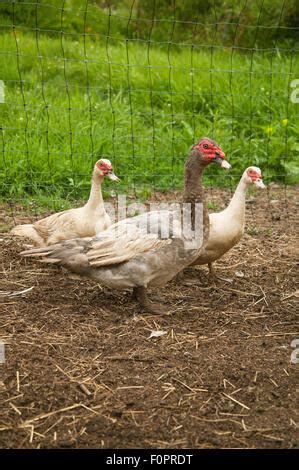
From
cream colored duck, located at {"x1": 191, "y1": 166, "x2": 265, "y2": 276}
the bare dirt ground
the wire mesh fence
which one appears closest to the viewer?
the bare dirt ground

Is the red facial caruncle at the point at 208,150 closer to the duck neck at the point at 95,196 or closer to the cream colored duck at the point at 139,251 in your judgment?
the cream colored duck at the point at 139,251

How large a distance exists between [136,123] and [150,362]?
14.7ft

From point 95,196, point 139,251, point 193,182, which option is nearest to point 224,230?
point 193,182

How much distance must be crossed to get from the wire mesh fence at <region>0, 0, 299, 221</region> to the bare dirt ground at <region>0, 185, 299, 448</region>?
5.44 ft

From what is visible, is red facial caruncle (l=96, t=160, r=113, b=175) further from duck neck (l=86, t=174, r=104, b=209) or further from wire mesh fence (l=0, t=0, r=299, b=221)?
wire mesh fence (l=0, t=0, r=299, b=221)

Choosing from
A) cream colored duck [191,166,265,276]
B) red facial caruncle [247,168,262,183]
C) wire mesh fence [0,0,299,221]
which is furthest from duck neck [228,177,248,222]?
wire mesh fence [0,0,299,221]

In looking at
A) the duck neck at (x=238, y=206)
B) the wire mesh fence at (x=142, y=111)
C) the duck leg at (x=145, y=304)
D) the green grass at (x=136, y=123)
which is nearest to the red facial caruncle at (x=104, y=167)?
the duck neck at (x=238, y=206)

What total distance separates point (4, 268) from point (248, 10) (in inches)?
248

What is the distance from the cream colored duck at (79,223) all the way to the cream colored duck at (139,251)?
0.57 metres

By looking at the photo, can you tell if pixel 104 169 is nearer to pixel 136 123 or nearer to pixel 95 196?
pixel 95 196

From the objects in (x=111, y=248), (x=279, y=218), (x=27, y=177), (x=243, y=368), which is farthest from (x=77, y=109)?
(x=243, y=368)

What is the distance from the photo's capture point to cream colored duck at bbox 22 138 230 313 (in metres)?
4.73

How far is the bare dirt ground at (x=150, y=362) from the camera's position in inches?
137
